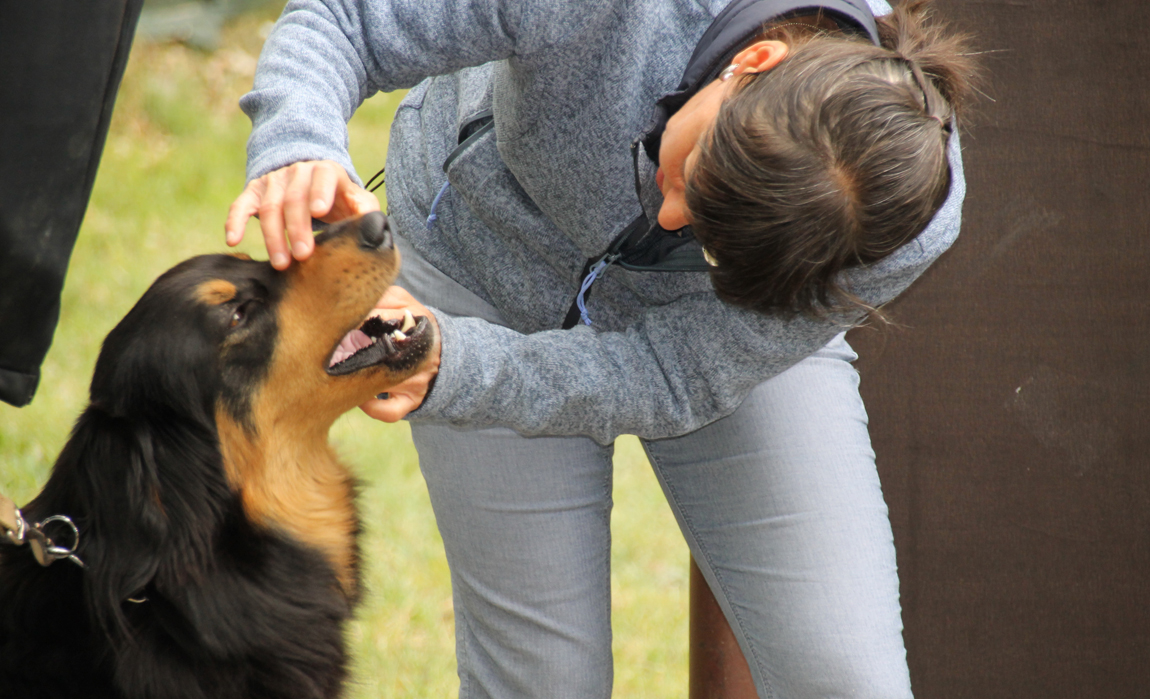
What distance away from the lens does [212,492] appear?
5.55ft

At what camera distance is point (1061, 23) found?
2.31 m

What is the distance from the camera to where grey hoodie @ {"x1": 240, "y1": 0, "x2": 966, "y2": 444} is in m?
1.67

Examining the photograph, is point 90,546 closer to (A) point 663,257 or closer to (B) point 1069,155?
(A) point 663,257

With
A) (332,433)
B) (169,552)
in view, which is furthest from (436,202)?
(332,433)

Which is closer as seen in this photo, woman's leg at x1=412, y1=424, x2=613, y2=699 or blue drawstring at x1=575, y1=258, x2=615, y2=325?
blue drawstring at x1=575, y1=258, x2=615, y2=325

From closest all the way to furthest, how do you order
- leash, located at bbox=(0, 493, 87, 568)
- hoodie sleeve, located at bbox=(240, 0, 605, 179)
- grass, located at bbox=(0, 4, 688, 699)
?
leash, located at bbox=(0, 493, 87, 568) < hoodie sleeve, located at bbox=(240, 0, 605, 179) < grass, located at bbox=(0, 4, 688, 699)

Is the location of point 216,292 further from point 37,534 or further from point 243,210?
point 37,534

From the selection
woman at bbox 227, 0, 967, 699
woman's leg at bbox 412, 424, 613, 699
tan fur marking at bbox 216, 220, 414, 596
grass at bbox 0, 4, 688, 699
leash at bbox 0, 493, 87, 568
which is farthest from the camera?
grass at bbox 0, 4, 688, 699

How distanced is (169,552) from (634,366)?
870mm

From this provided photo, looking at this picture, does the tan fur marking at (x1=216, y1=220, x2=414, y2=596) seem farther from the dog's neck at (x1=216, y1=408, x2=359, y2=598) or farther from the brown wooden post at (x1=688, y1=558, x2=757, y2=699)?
the brown wooden post at (x1=688, y1=558, x2=757, y2=699)

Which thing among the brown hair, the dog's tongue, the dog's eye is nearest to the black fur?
the dog's eye

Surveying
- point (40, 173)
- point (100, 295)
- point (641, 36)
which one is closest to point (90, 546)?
point (40, 173)

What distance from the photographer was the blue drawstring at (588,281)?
1.84 meters

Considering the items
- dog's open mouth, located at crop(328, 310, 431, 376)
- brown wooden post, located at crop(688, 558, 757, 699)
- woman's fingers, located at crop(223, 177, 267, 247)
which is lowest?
brown wooden post, located at crop(688, 558, 757, 699)
